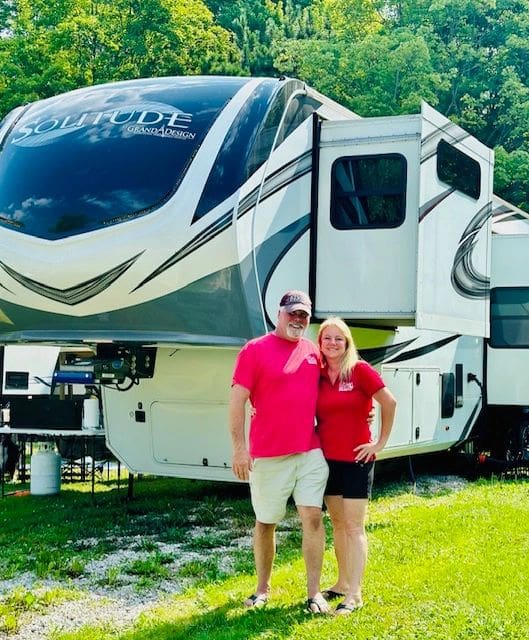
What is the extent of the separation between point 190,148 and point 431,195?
2.10m

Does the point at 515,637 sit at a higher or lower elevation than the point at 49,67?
lower

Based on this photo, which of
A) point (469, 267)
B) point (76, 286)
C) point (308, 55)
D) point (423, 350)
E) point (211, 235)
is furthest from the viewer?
point (308, 55)

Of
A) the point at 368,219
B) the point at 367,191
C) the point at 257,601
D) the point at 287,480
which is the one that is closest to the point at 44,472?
the point at 368,219

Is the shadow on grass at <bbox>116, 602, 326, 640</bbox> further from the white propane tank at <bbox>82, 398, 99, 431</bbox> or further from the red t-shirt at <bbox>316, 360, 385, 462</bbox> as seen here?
the white propane tank at <bbox>82, 398, 99, 431</bbox>

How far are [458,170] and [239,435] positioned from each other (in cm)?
422

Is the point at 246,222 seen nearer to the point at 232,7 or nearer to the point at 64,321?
the point at 64,321

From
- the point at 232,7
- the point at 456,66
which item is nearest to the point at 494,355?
the point at 456,66

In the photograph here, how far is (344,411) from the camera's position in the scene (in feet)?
16.7

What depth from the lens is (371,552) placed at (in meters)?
6.59

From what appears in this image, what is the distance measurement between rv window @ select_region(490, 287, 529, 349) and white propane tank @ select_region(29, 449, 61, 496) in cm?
523

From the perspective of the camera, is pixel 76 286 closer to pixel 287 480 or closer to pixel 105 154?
pixel 105 154

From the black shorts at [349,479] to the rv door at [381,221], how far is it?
236 cm

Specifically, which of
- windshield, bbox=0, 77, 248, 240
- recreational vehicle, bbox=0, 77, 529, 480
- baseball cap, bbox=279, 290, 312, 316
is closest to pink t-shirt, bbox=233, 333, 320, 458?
baseball cap, bbox=279, 290, 312, 316

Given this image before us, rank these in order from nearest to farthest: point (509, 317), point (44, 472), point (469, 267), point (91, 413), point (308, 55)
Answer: point (469, 267) → point (44, 472) → point (91, 413) → point (509, 317) → point (308, 55)
